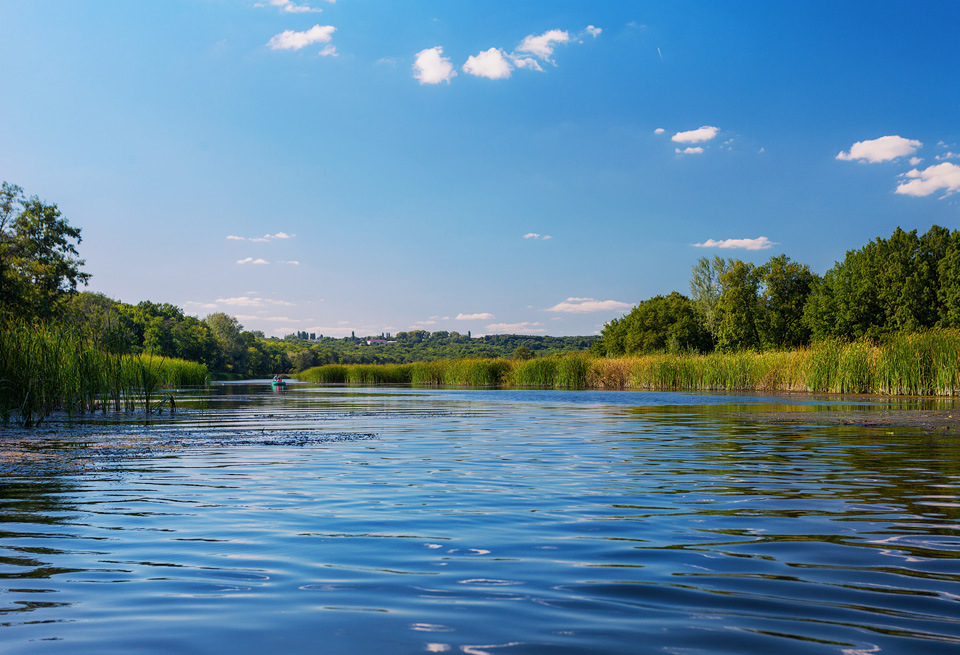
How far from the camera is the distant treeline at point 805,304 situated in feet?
177

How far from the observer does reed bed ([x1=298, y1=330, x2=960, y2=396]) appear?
27.0 metres

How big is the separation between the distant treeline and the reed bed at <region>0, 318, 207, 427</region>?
51.7 m

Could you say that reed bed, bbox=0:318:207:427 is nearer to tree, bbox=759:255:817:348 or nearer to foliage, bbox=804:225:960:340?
foliage, bbox=804:225:960:340

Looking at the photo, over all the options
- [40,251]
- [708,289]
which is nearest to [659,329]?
[708,289]

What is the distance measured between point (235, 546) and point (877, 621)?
3880 millimetres

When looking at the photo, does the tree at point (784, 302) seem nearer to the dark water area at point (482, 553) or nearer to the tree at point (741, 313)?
the tree at point (741, 313)

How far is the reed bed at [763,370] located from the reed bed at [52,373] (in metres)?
29.4

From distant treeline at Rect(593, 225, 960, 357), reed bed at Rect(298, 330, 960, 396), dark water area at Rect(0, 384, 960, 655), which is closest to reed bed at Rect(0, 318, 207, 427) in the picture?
dark water area at Rect(0, 384, 960, 655)

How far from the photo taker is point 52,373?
48.7 ft

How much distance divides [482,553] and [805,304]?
2870 inches

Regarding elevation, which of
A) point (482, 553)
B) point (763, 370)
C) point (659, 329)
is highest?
point (659, 329)

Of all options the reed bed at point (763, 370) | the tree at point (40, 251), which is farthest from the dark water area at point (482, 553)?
the tree at point (40, 251)

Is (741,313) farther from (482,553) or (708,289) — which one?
(482,553)

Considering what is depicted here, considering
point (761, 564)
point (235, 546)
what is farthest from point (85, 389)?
point (761, 564)
